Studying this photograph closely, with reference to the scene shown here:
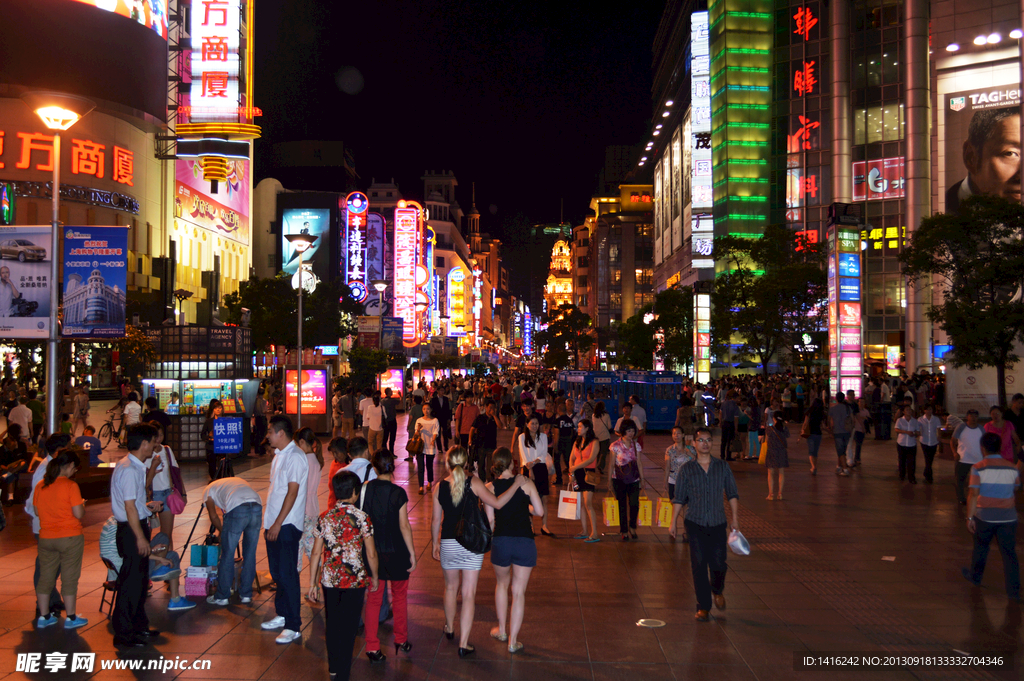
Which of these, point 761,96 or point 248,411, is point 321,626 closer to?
point 248,411

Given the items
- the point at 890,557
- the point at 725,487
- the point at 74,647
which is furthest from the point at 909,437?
the point at 74,647

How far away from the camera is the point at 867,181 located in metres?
57.5

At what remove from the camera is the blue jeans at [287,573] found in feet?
22.2

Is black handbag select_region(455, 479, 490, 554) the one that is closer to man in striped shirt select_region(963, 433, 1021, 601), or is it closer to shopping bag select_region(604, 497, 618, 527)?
shopping bag select_region(604, 497, 618, 527)

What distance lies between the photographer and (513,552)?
21.2 ft

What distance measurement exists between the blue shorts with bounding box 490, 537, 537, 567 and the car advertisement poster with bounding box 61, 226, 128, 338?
1035 centimetres

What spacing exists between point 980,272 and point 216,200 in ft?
169

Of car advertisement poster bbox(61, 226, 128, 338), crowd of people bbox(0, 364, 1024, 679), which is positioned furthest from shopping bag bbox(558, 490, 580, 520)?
car advertisement poster bbox(61, 226, 128, 338)

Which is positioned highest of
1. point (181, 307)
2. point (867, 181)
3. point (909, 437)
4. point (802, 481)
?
point (867, 181)

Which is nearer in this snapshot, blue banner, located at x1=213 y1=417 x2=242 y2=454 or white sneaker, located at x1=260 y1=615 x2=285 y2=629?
white sneaker, located at x1=260 y1=615 x2=285 y2=629

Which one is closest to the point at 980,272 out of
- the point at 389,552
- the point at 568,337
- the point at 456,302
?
the point at 389,552

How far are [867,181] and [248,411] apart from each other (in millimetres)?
50060

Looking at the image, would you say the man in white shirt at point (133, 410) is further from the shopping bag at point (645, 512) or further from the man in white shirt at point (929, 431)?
the man in white shirt at point (929, 431)

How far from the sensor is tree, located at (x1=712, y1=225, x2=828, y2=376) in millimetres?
39438
